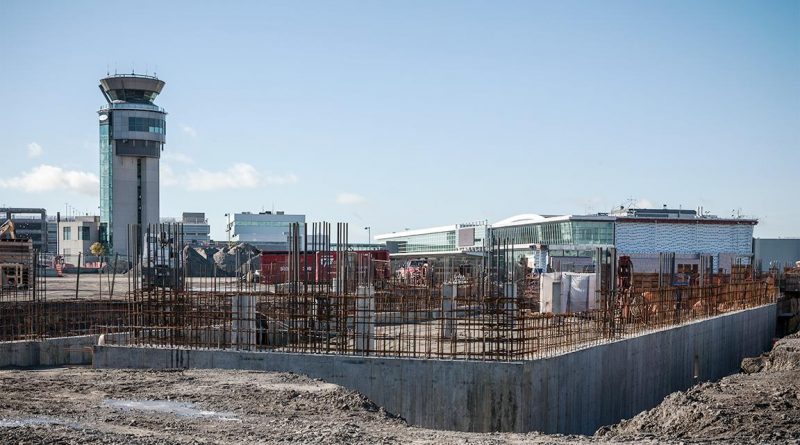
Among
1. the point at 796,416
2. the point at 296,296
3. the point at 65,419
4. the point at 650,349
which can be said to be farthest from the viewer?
the point at 650,349

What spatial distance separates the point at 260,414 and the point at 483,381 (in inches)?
197

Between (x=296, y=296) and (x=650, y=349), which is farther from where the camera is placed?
(x=650, y=349)

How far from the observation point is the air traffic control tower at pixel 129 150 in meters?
84.6

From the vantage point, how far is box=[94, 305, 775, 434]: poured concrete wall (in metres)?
18.5

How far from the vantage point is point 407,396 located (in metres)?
19.2

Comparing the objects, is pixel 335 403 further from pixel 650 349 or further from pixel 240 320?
pixel 650 349

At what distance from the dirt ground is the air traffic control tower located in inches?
2619

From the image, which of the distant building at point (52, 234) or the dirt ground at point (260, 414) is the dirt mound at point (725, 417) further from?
the distant building at point (52, 234)

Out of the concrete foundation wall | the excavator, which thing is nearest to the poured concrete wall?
the concrete foundation wall

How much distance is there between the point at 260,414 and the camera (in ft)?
50.7

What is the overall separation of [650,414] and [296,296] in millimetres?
8093

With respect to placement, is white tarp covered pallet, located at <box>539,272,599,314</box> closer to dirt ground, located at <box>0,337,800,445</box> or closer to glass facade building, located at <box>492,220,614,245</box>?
dirt ground, located at <box>0,337,800,445</box>

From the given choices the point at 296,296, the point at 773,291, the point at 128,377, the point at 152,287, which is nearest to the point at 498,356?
the point at 296,296

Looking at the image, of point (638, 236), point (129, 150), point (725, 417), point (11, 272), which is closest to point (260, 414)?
point (725, 417)
